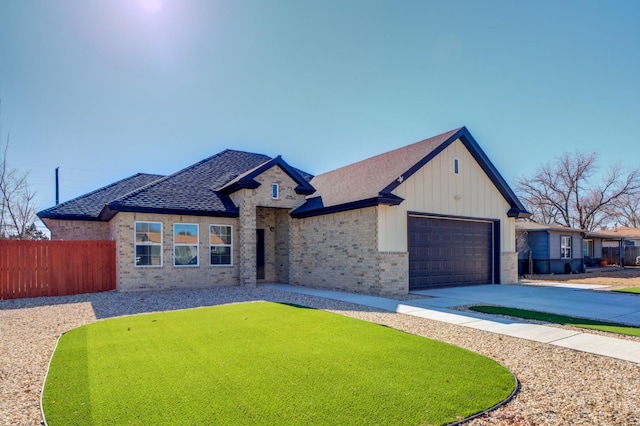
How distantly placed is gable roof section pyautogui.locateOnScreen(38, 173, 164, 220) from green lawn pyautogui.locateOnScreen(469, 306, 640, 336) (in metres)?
16.8

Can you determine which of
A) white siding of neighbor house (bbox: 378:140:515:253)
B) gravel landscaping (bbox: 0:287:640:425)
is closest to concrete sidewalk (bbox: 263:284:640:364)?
gravel landscaping (bbox: 0:287:640:425)

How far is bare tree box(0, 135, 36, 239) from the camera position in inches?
948

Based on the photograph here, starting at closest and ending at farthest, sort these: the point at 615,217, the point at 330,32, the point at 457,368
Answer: the point at 457,368, the point at 330,32, the point at 615,217

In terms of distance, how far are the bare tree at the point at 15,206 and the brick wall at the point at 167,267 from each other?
14.0 m

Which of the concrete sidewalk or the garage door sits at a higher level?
the garage door

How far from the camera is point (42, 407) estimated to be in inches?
158

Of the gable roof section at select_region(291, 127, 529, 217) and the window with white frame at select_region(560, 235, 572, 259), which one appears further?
the window with white frame at select_region(560, 235, 572, 259)

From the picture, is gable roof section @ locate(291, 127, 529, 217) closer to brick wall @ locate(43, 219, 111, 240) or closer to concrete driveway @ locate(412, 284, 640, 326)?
concrete driveway @ locate(412, 284, 640, 326)

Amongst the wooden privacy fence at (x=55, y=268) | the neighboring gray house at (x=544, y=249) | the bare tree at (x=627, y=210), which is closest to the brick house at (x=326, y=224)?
the wooden privacy fence at (x=55, y=268)

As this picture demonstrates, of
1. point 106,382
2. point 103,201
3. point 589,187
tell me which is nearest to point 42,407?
point 106,382

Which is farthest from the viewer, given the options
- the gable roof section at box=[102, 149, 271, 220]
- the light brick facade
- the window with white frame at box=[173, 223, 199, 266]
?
the window with white frame at box=[173, 223, 199, 266]

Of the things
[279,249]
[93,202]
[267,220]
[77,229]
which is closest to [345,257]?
[279,249]

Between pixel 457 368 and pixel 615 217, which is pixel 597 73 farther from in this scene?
pixel 615 217

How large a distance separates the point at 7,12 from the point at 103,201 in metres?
8.91
